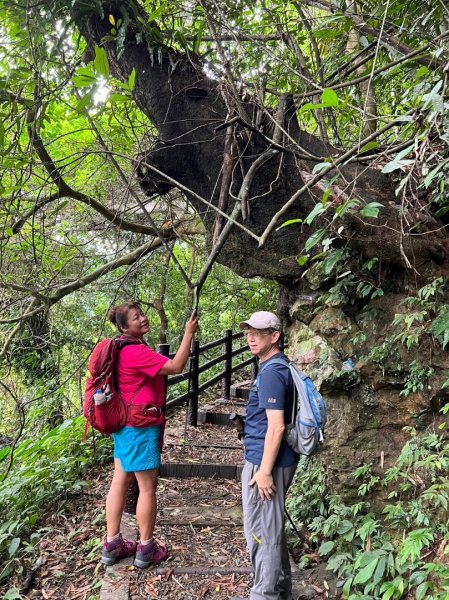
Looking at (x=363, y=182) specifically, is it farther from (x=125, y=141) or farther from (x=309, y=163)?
(x=125, y=141)

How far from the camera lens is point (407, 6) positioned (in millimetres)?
3412

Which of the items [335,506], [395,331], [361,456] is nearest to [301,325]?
[395,331]

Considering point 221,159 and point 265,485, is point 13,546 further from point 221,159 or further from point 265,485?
point 221,159

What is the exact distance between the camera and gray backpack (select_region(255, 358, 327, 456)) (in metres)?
2.51

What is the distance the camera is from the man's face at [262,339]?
2.70 meters

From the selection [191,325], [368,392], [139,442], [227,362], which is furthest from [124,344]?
[227,362]

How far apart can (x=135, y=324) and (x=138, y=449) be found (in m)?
→ 0.82

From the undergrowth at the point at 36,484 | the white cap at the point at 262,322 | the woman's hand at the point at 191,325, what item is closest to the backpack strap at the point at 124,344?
the woman's hand at the point at 191,325

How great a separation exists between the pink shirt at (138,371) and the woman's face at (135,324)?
12cm

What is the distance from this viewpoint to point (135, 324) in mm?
3139

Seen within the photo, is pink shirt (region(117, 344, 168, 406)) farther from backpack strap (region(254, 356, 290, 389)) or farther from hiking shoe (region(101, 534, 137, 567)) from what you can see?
hiking shoe (region(101, 534, 137, 567))

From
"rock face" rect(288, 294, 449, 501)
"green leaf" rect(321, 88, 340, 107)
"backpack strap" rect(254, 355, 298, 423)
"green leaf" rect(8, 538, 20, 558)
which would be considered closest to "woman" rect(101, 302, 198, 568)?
"backpack strap" rect(254, 355, 298, 423)

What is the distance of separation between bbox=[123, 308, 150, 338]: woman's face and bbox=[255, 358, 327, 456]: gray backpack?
95cm

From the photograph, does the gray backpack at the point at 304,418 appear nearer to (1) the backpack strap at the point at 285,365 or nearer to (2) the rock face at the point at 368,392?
(1) the backpack strap at the point at 285,365
